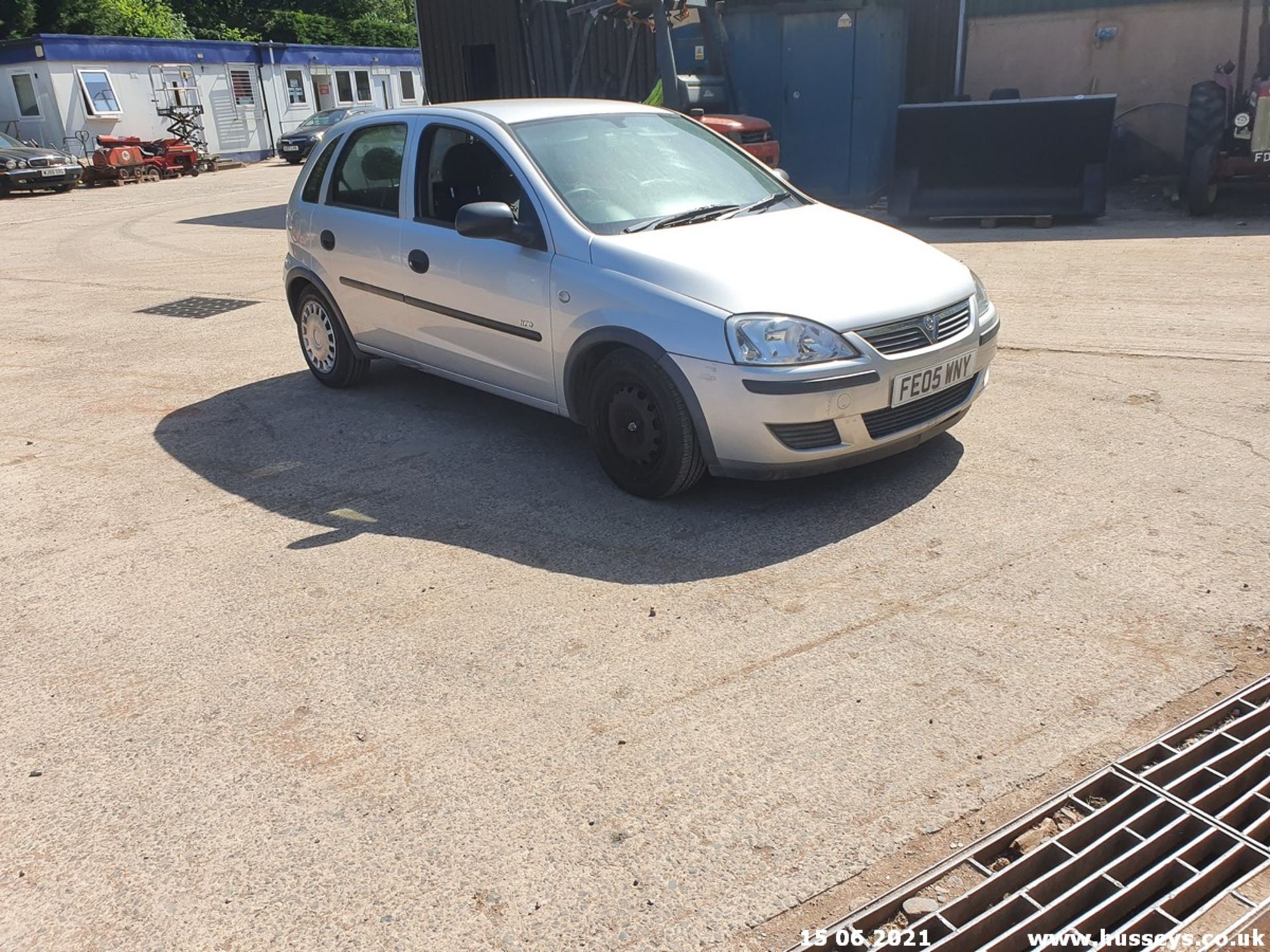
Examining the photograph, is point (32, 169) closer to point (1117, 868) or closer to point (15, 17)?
point (15, 17)

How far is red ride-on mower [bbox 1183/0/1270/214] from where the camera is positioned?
1102 cm

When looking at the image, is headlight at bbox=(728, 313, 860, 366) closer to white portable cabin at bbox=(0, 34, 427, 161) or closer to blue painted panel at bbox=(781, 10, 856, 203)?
blue painted panel at bbox=(781, 10, 856, 203)

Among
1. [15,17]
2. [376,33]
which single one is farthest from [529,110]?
[376,33]

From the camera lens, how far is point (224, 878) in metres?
2.63

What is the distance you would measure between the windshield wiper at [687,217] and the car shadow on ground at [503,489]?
123cm

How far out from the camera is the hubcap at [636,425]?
4.50 metres

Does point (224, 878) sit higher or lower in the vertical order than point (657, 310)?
lower

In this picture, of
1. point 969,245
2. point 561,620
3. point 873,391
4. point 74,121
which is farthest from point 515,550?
point 74,121

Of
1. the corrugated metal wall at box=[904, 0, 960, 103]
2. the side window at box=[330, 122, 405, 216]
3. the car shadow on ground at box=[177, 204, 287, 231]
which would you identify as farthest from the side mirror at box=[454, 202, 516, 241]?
the corrugated metal wall at box=[904, 0, 960, 103]

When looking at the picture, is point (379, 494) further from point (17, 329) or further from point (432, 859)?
point (17, 329)

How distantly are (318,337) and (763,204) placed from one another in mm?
3160

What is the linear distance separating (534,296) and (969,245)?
733 cm

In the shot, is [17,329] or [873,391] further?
[17,329]

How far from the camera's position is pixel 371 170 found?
592cm
